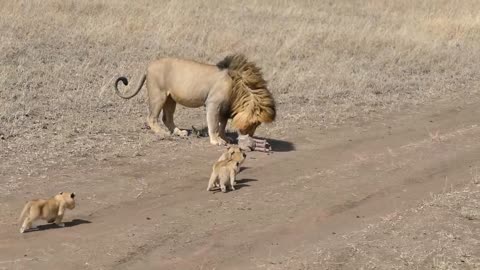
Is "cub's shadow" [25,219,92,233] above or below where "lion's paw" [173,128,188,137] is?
above

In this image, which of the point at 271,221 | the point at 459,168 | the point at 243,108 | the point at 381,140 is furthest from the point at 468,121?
the point at 271,221

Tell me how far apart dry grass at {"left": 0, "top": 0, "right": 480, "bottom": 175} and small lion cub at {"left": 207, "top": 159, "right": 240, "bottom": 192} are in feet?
6.25

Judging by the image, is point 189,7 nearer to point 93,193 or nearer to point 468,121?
point 468,121

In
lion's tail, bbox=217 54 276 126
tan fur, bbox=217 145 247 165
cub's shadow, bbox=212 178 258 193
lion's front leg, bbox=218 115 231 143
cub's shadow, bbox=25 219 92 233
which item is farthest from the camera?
lion's front leg, bbox=218 115 231 143

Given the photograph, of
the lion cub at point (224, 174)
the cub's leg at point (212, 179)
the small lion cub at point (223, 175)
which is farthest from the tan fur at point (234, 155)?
the cub's leg at point (212, 179)

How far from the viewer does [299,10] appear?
24188mm

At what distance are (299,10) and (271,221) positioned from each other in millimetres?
16581

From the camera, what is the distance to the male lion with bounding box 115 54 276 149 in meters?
11.2

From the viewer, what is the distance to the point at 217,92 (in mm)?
11359

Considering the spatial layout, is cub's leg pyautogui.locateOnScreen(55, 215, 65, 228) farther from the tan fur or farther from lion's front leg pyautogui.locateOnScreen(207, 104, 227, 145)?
lion's front leg pyautogui.locateOnScreen(207, 104, 227, 145)

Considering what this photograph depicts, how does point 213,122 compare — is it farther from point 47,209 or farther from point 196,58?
point 196,58

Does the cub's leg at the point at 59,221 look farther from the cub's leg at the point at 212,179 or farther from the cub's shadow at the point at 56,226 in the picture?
the cub's leg at the point at 212,179

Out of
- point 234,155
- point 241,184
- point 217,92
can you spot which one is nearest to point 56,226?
point 241,184

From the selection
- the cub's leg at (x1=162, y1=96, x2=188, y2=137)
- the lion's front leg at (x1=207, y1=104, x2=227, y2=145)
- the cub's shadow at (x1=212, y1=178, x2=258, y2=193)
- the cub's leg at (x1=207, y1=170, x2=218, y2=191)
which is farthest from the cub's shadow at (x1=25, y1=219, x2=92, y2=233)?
the cub's leg at (x1=162, y1=96, x2=188, y2=137)
